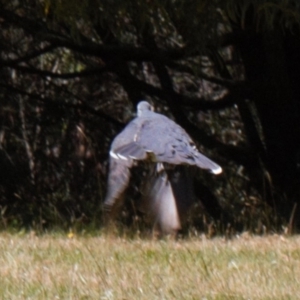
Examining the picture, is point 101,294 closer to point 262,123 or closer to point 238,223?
point 238,223

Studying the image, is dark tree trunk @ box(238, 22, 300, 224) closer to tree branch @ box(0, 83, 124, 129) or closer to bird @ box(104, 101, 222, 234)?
tree branch @ box(0, 83, 124, 129)

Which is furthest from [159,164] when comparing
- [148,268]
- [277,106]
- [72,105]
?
[72,105]

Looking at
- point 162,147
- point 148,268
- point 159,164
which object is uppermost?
point 162,147

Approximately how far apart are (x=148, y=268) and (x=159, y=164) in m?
1.43

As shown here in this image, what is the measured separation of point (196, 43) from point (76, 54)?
135 inches

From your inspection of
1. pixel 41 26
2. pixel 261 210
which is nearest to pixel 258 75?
pixel 261 210

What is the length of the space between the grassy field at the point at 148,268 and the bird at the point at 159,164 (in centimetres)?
26

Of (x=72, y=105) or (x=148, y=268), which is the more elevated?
(x=72, y=105)

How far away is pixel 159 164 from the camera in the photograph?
7.09m

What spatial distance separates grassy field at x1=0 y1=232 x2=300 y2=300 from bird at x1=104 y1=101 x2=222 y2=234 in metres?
0.26

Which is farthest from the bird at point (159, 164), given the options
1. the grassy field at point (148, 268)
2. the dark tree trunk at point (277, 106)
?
the dark tree trunk at point (277, 106)

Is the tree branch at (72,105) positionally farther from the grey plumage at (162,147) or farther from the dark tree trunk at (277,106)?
the grey plumage at (162,147)

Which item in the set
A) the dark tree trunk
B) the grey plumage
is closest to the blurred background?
the dark tree trunk

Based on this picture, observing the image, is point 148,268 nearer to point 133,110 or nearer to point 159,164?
point 159,164
